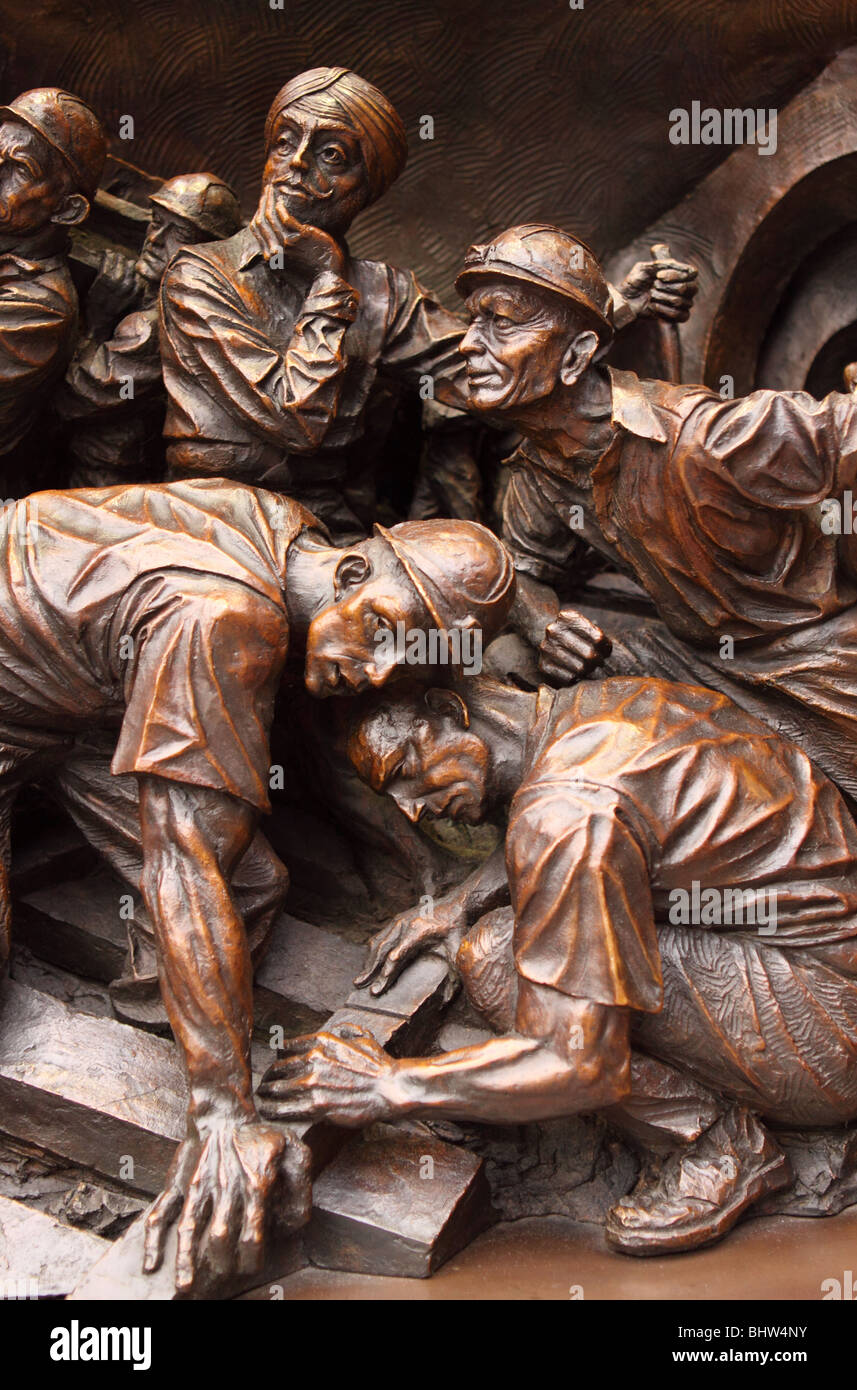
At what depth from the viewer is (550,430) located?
Answer: 4.53 m

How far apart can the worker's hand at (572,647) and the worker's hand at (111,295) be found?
1.76 meters

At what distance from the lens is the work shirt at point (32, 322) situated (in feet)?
15.0

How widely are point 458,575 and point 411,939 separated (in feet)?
3.25

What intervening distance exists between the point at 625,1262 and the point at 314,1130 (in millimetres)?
841

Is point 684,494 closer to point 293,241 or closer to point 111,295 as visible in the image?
point 293,241

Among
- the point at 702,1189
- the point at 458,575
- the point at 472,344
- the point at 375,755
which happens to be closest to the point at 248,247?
the point at 472,344

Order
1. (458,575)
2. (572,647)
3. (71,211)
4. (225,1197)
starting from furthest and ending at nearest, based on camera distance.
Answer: (71,211) < (572,647) < (458,575) < (225,1197)

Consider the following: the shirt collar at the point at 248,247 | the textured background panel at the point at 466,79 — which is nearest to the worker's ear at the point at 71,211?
the shirt collar at the point at 248,247

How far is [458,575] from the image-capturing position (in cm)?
406

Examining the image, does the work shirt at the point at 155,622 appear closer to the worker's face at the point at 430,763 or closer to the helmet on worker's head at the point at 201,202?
the worker's face at the point at 430,763

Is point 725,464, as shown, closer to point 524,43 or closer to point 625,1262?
point 625,1262

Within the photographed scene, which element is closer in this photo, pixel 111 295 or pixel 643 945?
pixel 643 945

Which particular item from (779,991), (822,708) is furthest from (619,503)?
(779,991)

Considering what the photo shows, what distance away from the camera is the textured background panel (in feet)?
18.3
